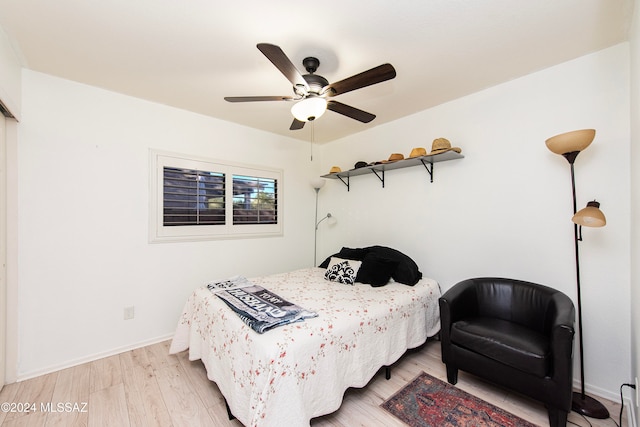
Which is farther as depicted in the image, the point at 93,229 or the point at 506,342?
the point at 93,229

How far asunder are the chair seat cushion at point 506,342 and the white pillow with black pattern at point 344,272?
3.34 ft

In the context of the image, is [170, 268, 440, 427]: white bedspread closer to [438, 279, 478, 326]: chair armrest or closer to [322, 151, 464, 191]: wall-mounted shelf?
[438, 279, 478, 326]: chair armrest

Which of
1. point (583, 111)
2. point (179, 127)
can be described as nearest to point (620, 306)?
point (583, 111)

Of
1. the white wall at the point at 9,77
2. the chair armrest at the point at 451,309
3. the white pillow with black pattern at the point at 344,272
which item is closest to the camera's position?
the white wall at the point at 9,77

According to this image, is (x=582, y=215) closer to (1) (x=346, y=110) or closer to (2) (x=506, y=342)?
(2) (x=506, y=342)

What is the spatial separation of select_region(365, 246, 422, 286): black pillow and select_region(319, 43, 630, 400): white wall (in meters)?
0.22

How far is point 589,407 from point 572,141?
5.91 feet

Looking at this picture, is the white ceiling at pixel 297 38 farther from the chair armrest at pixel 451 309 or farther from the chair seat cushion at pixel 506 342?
the chair seat cushion at pixel 506 342

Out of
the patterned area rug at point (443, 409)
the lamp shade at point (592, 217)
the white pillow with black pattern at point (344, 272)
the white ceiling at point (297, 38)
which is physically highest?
the white ceiling at point (297, 38)

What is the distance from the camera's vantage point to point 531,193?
2.27 metres

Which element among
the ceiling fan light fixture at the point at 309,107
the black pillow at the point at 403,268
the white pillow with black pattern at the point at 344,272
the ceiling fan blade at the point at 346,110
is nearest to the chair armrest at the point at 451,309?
the black pillow at the point at 403,268

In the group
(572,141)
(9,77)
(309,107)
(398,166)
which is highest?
(9,77)

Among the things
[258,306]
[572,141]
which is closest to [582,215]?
[572,141]

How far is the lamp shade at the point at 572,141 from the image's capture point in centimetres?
172
